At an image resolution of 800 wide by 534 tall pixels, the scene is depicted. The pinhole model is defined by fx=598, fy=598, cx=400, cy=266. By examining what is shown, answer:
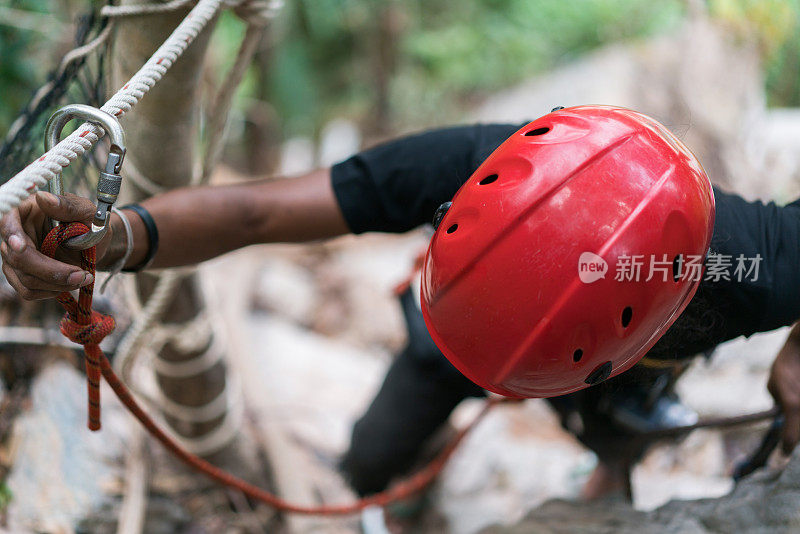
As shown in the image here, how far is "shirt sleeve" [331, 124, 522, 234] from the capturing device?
1.56 meters

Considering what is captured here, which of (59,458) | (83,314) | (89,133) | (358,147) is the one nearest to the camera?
(89,133)

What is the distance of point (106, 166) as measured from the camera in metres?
1.02

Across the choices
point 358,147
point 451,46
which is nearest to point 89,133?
point 358,147

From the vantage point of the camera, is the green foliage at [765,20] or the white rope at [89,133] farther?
the green foliage at [765,20]

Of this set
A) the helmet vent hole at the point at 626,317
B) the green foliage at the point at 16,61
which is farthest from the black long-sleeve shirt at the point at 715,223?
the green foliage at the point at 16,61

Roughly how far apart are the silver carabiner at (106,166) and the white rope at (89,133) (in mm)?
27

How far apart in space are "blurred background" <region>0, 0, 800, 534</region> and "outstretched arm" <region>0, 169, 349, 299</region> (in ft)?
1.65

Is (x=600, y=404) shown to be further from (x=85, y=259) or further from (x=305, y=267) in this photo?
(x=305, y=267)

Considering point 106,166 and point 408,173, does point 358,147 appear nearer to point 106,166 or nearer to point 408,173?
point 408,173

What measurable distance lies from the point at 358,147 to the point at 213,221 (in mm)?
5775

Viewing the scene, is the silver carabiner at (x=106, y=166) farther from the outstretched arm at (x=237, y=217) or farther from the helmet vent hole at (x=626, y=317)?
the helmet vent hole at (x=626, y=317)

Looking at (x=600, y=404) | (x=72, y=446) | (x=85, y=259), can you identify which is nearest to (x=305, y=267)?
(x=72, y=446)

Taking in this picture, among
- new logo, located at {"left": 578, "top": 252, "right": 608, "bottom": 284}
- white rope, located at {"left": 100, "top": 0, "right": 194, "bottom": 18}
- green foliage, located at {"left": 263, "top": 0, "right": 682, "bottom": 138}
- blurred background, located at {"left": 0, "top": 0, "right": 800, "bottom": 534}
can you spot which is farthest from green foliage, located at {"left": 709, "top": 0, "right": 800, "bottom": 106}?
white rope, located at {"left": 100, "top": 0, "right": 194, "bottom": 18}

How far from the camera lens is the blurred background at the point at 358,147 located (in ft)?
6.97
